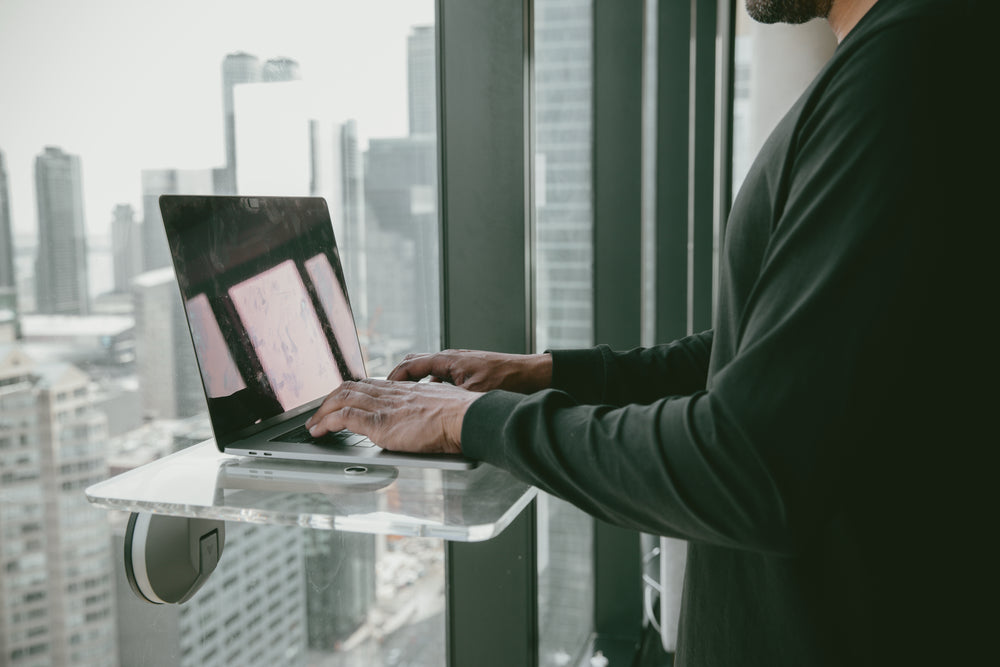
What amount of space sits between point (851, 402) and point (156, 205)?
0.72 metres

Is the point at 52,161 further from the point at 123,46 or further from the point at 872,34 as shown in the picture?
the point at 872,34

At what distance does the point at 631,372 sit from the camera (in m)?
1.09

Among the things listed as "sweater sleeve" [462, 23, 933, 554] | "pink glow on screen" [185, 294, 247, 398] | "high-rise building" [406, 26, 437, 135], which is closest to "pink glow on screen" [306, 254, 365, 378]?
"pink glow on screen" [185, 294, 247, 398]

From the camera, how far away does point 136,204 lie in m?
0.85

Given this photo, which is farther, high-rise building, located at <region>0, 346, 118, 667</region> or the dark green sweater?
high-rise building, located at <region>0, 346, 118, 667</region>

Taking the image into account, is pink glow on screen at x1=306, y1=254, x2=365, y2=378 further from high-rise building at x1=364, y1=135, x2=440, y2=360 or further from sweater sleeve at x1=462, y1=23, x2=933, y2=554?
sweater sleeve at x1=462, y1=23, x2=933, y2=554

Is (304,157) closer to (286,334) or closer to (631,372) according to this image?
(286,334)

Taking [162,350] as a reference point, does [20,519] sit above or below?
below

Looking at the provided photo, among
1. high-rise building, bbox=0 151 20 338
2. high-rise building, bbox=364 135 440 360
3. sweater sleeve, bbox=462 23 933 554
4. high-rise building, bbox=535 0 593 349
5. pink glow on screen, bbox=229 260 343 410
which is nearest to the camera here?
sweater sleeve, bbox=462 23 933 554

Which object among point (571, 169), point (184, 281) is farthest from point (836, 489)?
point (571, 169)

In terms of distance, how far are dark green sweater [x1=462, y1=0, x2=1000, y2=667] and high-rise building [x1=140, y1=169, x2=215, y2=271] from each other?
40 cm

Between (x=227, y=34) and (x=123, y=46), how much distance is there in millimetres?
167

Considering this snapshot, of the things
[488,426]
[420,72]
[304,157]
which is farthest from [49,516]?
[420,72]

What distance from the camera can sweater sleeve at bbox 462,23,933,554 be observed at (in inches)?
22.8
